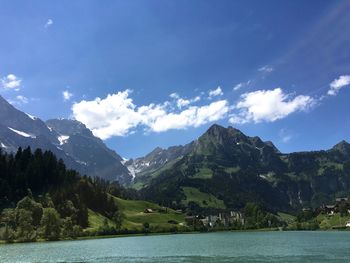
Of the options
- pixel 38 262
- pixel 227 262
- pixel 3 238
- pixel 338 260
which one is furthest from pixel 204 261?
pixel 3 238

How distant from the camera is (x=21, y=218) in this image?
189000 millimetres

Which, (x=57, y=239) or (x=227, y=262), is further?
(x=57, y=239)

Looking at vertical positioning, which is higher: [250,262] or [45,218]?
[45,218]

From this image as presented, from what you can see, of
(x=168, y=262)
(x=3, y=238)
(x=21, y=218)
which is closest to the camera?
(x=168, y=262)

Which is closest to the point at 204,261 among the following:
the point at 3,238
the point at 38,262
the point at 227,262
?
the point at 227,262

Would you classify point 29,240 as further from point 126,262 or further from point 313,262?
point 313,262

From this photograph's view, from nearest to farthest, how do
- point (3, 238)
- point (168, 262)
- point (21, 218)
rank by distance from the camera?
point (168, 262) < point (3, 238) < point (21, 218)

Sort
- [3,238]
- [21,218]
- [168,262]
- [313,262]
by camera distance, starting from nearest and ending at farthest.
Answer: [313,262], [168,262], [3,238], [21,218]

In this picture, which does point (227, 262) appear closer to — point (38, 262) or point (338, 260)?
point (338, 260)

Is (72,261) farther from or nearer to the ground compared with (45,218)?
nearer to the ground

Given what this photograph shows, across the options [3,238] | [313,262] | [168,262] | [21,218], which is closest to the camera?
[313,262]

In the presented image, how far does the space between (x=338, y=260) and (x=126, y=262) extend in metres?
38.2

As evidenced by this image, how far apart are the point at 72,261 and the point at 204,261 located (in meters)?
24.9

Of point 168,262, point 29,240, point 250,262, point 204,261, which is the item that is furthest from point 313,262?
point 29,240
